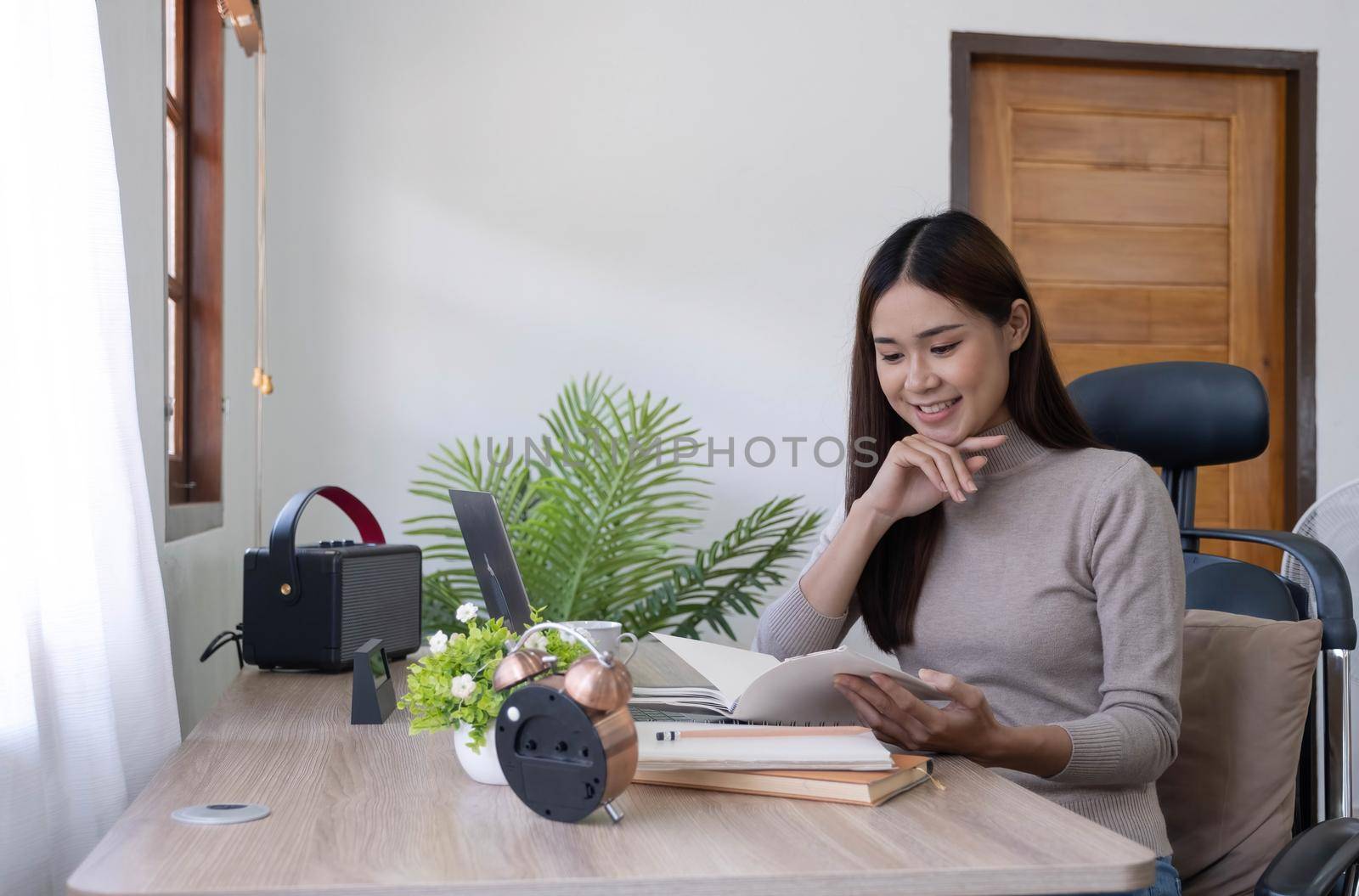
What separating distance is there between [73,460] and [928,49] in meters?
2.81

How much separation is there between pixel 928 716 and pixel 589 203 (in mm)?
2360

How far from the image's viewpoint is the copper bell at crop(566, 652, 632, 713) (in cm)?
83

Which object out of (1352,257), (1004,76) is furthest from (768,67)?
(1352,257)

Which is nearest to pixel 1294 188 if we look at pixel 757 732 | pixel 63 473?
A: pixel 757 732

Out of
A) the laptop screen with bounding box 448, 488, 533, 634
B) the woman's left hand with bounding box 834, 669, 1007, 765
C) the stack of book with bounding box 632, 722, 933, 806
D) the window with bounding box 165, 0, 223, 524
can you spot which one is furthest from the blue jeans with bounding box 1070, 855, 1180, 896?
the window with bounding box 165, 0, 223, 524

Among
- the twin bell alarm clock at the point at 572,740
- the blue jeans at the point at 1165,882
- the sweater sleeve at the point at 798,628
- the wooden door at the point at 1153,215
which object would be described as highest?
the wooden door at the point at 1153,215

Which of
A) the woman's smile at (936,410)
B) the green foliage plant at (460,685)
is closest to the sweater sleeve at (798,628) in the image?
the woman's smile at (936,410)

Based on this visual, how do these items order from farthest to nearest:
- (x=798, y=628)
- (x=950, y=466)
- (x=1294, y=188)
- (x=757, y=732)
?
(x=1294, y=188), (x=798, y=628), (x=950, y=466), (x=757, y=732)

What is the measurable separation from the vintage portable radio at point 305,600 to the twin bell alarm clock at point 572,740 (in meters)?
0.74

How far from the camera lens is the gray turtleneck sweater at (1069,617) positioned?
1.24 meters

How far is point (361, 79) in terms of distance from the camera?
10.2ft

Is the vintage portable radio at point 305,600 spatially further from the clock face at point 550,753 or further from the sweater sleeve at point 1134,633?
the sweater sleeve at point 1134,633

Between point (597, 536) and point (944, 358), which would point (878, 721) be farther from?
point (597, 536)

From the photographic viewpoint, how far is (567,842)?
0.80 m
